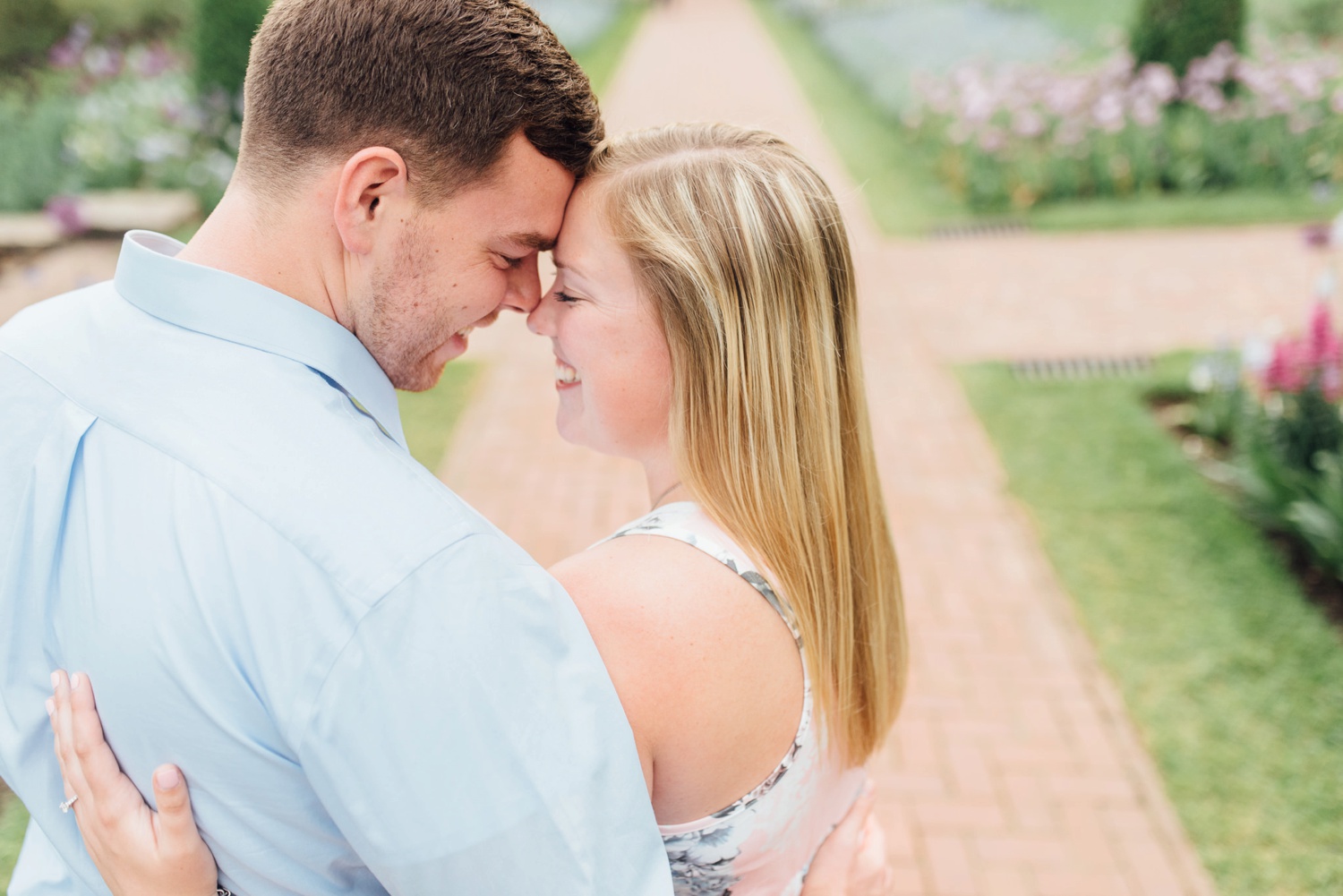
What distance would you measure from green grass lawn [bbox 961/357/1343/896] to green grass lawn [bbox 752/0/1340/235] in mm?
3005

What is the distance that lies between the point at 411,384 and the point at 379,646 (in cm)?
68

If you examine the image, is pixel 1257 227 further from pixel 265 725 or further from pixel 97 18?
pixel 97 18

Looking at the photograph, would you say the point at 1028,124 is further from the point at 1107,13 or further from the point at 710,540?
the point at 1107,13

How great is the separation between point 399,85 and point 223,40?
9.71m

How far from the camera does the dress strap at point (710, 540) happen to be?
5.16 feet

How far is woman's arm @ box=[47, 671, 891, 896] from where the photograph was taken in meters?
1.28

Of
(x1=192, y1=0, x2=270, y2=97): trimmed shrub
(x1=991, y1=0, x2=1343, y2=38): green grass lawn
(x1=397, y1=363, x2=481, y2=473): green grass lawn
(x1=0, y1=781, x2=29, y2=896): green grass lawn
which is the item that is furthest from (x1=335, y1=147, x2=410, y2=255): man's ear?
(x1=991, y1=0, x2=1343, y2=38): green grass lawn

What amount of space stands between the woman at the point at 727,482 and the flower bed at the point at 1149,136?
906 centimetres

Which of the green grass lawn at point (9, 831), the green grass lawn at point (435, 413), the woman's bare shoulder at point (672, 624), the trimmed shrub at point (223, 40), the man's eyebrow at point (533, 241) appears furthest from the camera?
the trimmed shrub at point (223, 40)

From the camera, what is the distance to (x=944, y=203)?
34.6ft

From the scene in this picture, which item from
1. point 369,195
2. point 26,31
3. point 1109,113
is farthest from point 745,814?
point 26,31

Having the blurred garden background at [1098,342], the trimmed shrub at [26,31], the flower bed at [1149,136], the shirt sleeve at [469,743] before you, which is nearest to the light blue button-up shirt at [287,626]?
the shirt sleeve at [469,743]

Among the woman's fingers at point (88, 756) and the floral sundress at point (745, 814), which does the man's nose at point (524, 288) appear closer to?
the floral sundress at point (745, 814)

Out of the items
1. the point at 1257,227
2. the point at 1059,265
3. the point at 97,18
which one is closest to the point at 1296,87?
the point at 1257,227
